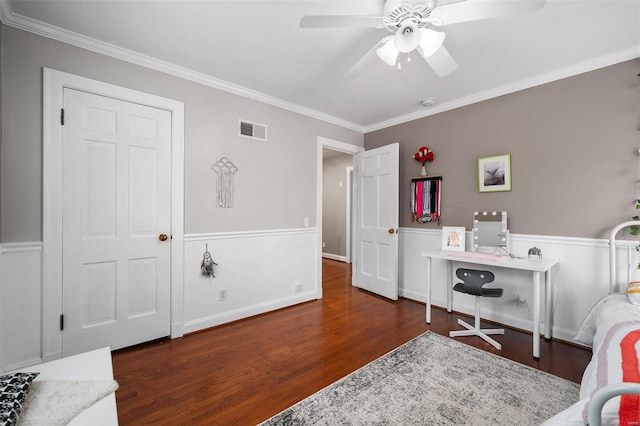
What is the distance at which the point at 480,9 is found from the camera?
57.8 inches

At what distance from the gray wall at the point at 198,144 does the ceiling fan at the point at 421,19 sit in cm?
167

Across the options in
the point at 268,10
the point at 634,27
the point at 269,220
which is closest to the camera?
the point at 268,10

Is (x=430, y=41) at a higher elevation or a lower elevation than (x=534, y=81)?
lower

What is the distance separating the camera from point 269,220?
3354 mm

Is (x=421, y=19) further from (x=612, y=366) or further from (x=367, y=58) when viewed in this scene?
(x=612, y=366)

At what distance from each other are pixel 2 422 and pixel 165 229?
6.34 feet

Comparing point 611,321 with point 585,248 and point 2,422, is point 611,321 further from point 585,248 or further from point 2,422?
point 2,422

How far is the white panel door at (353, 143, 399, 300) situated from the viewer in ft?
12.3

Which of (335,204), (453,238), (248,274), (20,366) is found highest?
(335,204)

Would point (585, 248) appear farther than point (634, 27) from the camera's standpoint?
Yes

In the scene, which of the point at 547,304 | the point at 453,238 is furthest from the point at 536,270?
the point at 453,238

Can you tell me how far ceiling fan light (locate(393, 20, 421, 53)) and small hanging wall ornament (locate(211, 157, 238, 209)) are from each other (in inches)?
78.9

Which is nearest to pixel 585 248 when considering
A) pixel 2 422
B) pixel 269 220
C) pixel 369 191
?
pixel 369 191

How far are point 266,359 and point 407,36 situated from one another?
261 centimetres
